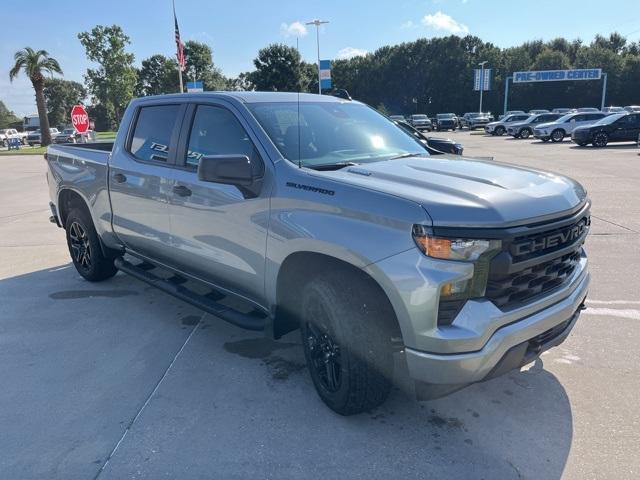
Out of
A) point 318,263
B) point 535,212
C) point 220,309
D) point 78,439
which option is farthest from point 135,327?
point 535,212

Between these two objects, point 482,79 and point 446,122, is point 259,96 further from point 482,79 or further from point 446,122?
point 482,79

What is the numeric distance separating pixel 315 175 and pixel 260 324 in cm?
108

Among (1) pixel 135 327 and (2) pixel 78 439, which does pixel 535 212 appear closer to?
(2) pixel 78 439

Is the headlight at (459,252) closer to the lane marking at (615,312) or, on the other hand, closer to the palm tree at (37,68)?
the lane marking at (615,312)

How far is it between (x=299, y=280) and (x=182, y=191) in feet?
4.05

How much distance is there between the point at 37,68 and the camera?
37.6 m

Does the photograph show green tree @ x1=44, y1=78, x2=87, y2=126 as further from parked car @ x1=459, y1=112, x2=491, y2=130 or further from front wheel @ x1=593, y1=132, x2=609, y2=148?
front wheel @ x1=593, y1=132, x2=609, y2=148

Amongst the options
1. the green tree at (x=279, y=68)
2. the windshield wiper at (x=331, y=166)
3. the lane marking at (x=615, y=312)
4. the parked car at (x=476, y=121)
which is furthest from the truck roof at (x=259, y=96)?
the green tree at (x=279, y=68)

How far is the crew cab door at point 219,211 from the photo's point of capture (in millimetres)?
3305

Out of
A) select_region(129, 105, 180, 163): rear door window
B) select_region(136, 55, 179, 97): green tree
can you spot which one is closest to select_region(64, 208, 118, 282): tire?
select_region(129, 105, 180, 163): rear door window

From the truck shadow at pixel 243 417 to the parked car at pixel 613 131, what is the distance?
23.7m

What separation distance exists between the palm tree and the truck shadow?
3923 cm

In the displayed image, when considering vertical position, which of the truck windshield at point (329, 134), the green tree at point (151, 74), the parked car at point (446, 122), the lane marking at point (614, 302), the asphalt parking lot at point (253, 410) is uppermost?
the green tree at point (151, 74)

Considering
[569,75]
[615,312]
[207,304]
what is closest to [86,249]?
[207,304]
